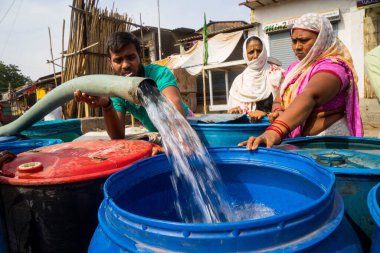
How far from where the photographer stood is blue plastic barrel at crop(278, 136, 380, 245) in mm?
924

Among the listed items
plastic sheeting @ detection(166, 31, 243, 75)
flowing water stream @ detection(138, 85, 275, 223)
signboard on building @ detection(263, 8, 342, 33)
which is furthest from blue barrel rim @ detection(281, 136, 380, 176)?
plastic sheeting @ detection(166, 31, 243, 75)

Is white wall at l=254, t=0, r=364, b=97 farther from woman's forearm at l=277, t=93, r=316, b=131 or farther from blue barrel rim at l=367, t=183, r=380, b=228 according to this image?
blue barrel rim at l=367, t=183, r=380, b=228

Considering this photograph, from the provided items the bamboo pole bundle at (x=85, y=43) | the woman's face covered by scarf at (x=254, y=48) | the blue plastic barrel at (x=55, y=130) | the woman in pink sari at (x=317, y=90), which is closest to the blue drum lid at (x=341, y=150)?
the woman in pink sari at (x=317, y=90)

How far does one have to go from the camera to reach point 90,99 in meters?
1.69

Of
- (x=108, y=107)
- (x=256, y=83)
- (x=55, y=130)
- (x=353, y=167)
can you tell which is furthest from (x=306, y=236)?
(x=256, y=83)

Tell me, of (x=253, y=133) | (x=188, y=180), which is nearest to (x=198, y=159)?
(x=188, y=180)

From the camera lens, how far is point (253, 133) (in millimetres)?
1847

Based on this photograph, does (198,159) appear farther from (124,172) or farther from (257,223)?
(257,223)

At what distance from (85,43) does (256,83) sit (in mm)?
4025

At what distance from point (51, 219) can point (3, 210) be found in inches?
11.0

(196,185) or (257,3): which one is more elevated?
(257,3)

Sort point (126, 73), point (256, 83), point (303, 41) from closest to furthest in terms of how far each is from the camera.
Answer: point (303, 41), point (126, 73), point (256, 83)

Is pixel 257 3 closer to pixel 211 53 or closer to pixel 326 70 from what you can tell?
pixel 211 53

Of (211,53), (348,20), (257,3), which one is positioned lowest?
(211,53)
